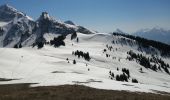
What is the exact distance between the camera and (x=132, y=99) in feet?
121

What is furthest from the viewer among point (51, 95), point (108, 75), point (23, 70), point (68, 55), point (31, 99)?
point (68, 55)

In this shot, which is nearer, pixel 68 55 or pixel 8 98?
pixel 8 98

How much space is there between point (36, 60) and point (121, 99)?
120 m

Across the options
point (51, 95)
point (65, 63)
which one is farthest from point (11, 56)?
point (51, 95)

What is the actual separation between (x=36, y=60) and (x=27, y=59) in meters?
5.44

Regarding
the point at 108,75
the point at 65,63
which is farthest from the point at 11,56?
the point at 108,75

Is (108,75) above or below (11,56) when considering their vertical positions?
below

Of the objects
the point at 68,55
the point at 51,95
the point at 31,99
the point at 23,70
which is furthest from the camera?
the point at 68,55

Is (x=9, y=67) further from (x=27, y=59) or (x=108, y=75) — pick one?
(x=108, y=75)

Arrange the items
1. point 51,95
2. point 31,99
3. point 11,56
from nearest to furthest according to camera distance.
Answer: point 31,99 < point 51,95 < point 11,56

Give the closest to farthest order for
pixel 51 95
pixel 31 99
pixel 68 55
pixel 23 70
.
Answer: pixel 31 99
pixel 51 95
pixel 23 70
pixel 68 55

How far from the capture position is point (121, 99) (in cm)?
3625

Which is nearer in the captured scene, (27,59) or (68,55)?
(27,59)

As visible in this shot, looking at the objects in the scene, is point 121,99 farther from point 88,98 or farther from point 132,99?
point 88,98
